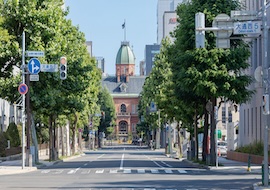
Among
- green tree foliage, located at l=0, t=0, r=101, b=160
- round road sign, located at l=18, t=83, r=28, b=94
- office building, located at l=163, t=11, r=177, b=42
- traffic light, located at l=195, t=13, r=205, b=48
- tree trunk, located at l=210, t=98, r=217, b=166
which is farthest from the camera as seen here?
office building, located at l=163, t=11, r=177, b=42

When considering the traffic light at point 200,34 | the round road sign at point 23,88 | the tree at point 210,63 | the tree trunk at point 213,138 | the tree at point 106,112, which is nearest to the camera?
the traffic light at point 200,34

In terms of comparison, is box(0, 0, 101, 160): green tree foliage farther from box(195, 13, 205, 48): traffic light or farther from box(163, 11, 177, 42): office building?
box(163, 11, 177, 42): office building

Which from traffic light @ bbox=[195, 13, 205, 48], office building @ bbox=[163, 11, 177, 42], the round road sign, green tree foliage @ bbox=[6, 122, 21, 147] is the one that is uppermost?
office building @ bbox=[163, 11, 177, 42]

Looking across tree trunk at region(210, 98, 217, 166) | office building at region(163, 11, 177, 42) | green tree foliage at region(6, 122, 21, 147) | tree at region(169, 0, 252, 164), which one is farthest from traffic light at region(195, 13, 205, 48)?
office building at region(163, 11, 177, 42)

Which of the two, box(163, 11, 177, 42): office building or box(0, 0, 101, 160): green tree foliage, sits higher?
box(163, 11, 177, 42): office building

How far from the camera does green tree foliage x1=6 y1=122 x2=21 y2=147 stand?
63312mm

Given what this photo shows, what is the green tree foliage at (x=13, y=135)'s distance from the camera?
6331 cm

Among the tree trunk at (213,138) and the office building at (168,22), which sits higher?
the office building at (168,22)

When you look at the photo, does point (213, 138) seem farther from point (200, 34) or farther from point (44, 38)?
point (200, 34)

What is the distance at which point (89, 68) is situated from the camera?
54.3 m

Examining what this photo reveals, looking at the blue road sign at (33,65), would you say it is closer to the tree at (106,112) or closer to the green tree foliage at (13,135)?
the green tree foliage at (13,135)

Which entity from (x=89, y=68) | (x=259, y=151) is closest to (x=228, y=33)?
(x=259, y=151)

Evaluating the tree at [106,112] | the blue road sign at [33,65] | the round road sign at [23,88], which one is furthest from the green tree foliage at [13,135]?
the tree at [106,112]

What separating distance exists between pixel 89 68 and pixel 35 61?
42.8 ft
